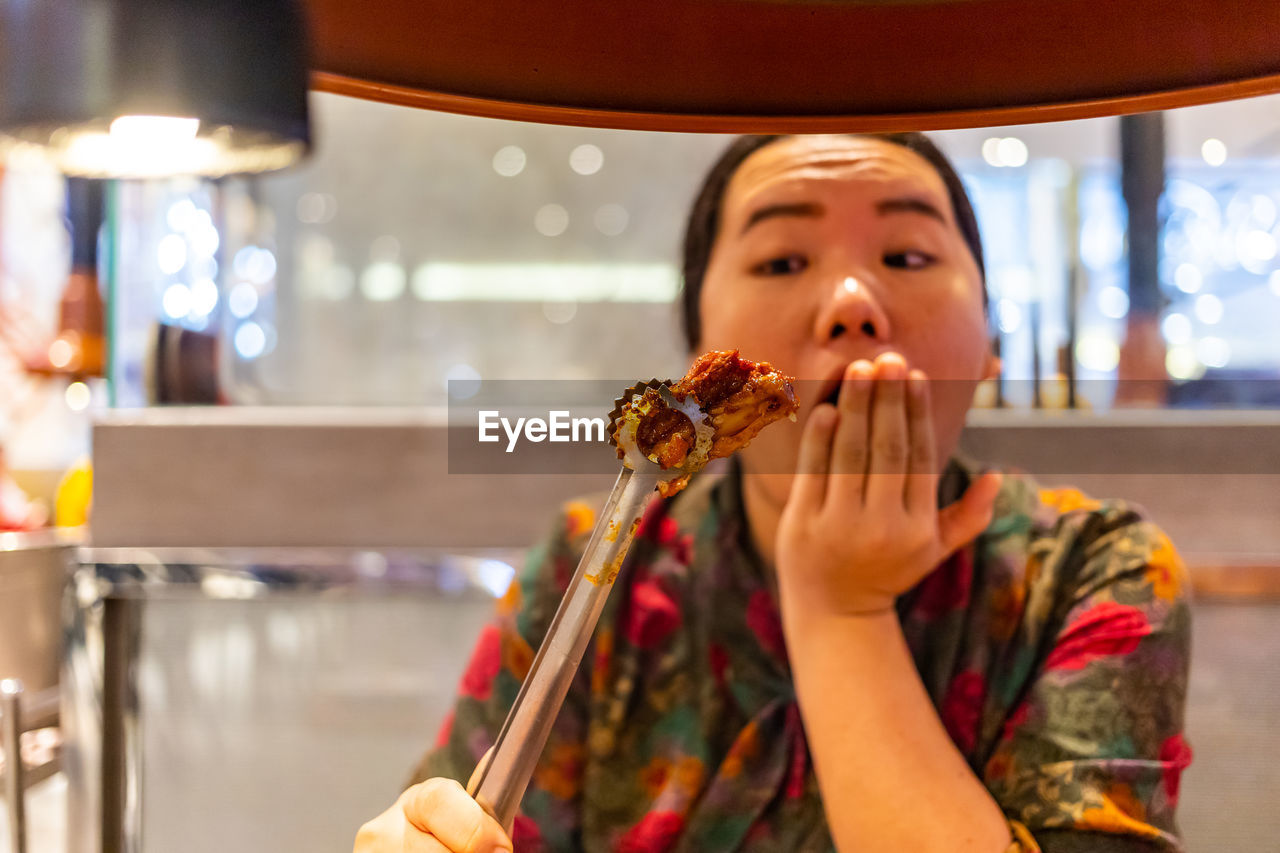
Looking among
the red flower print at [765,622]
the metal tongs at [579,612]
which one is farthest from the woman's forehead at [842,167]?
the red flower print at [765,622]

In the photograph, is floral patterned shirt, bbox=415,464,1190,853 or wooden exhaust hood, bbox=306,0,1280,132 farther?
floral patterned shirt, bbox=415,464,1190,853

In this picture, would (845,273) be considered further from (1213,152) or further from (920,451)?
(1213,152)

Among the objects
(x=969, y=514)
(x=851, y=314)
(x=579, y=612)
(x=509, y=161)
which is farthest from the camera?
(x=509, y=161)

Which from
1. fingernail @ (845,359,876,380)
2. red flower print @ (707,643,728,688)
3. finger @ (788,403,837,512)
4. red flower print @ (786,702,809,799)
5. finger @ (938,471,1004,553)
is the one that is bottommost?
red flower print @ (786,702,809,799)

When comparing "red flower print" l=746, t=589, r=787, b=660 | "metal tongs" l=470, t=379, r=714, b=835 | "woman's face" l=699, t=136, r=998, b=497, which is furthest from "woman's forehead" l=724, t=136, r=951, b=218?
"red flower print" l=746, t=589, r=787, b=660

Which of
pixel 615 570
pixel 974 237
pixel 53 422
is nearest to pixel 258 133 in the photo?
pixel 615 570

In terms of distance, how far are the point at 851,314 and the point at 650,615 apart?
0.90 feet

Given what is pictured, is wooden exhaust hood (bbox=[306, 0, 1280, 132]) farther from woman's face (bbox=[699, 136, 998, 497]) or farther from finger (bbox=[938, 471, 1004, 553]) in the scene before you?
finger (bbox=[938, 471, 1004, 553])

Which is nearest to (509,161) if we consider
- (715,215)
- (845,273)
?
(715,215)

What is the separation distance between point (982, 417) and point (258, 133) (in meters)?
0.36

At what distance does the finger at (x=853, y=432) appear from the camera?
16.5 inches

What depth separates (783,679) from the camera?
→ 1.83 ft

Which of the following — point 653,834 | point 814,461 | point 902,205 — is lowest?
point 653,834

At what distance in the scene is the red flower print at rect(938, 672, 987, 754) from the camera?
0.53 meters
